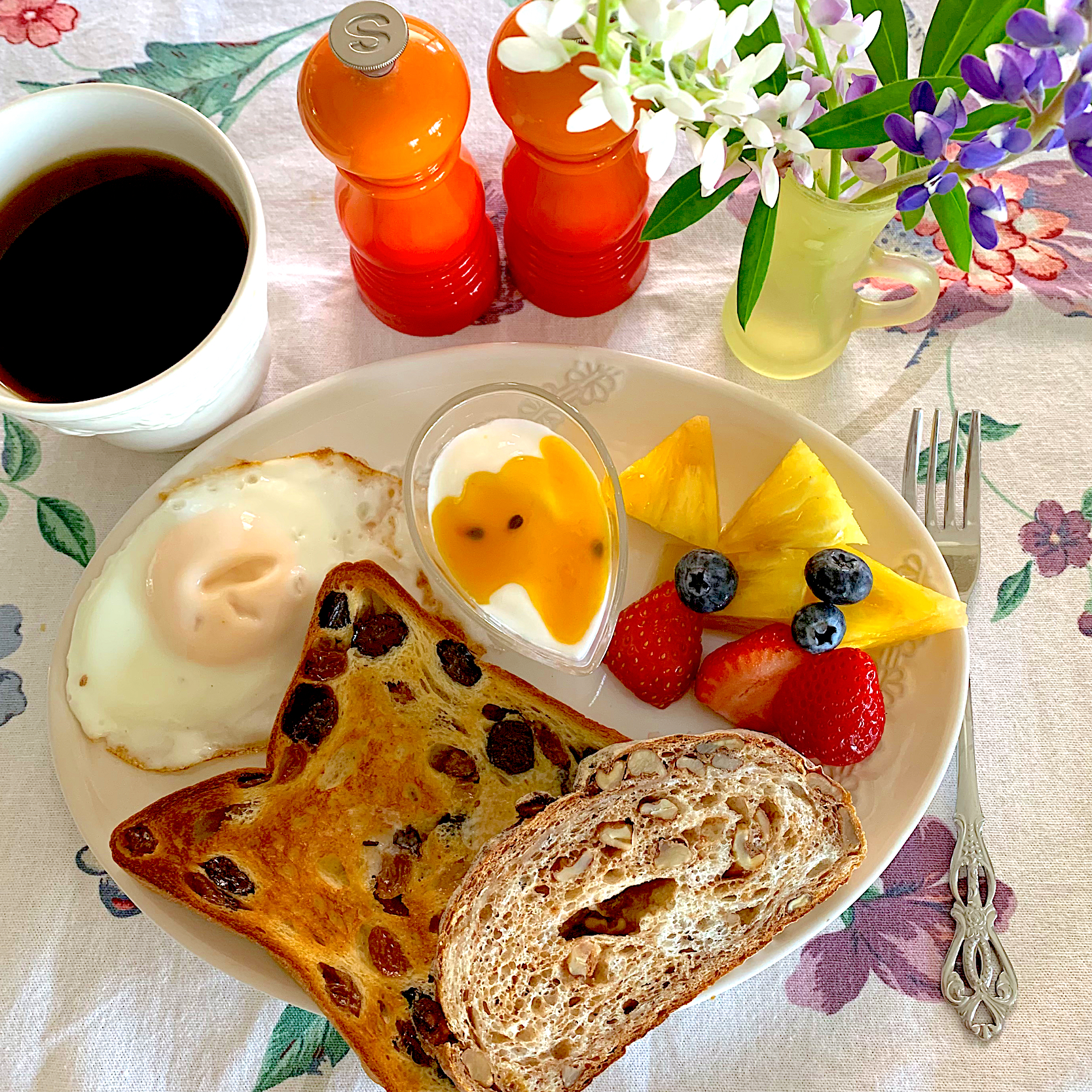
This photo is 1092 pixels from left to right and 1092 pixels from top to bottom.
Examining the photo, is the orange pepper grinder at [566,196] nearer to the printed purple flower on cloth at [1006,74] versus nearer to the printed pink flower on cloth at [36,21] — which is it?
the printed purple flower on cloth at [1006,74]

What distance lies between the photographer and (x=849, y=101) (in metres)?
1.19

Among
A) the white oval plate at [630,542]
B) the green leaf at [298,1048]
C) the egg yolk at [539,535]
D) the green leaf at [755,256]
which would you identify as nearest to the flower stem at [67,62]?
the white oval plate at [630,542]

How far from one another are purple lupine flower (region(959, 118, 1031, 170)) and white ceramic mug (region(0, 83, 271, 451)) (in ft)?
3.13

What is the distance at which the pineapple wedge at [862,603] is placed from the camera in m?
1.54

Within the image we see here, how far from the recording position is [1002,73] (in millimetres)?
904

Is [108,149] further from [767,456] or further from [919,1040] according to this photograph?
[919,1040]

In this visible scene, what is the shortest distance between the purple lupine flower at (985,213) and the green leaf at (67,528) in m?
1.55

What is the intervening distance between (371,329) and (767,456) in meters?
0.79

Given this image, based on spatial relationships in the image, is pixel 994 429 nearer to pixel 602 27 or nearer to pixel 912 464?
pixel 912 464

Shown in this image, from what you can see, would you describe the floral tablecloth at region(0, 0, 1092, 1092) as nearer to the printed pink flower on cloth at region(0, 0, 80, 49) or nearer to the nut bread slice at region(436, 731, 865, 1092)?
the printed pink flower on cloth at region(0, 0, 80, 49)

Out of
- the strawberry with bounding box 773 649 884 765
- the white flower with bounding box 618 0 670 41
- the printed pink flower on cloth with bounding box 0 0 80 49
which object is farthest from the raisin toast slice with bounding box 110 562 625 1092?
the printed pink flower on cloth with bounding box 0 0 80 49

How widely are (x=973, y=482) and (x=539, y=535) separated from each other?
0.79 metres

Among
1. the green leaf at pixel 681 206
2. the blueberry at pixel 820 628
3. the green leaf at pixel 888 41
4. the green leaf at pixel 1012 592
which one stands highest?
the green leaf at pixel 888 41

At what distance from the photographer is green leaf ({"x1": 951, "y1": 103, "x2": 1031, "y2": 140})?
114 cm
